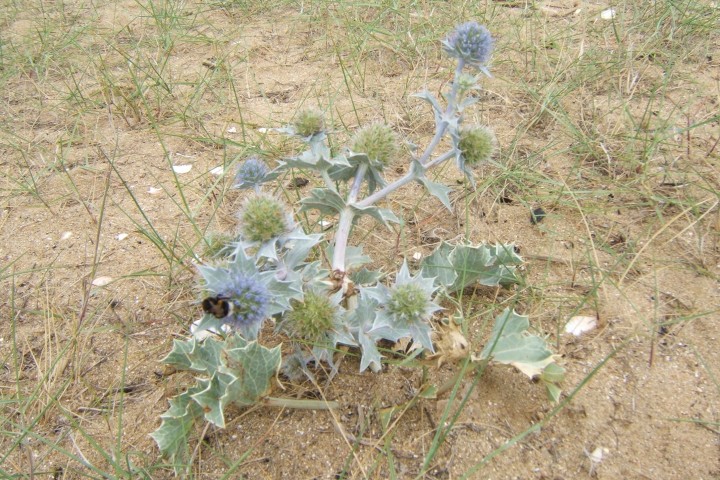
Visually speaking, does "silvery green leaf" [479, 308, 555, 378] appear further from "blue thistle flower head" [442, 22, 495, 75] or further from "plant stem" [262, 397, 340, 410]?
"blue thistle flower head" [442, 22, 495, 75]

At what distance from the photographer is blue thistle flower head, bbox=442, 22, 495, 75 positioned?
1.98 meters

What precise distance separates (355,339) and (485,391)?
496mm

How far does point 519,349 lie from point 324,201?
86 cm

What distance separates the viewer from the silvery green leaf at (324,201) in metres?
1.92

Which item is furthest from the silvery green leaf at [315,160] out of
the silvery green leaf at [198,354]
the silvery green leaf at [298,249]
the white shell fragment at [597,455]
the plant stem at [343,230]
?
the white shell fragment at [597,455]

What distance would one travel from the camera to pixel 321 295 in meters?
1.80

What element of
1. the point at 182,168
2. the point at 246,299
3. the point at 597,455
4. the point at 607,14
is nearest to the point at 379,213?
the point at 246,299

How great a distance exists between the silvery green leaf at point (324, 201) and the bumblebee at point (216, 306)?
1.80 feet

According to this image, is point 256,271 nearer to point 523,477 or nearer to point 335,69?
point 523,477

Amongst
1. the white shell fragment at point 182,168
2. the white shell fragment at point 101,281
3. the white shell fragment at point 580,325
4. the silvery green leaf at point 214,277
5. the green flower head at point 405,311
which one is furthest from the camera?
the white shell fragment at point 182,168

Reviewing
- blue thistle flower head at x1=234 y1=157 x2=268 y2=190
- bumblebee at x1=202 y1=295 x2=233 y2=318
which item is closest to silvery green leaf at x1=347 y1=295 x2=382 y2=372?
bumblebee at x1=202 y1=295 x2=233 y2=318

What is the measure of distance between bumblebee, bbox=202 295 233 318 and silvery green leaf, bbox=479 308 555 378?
85 centimetres

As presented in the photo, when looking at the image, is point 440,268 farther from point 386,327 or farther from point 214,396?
A: point 214,396

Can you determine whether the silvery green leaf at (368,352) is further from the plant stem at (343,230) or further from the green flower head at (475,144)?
the green flower head at (475,144)
